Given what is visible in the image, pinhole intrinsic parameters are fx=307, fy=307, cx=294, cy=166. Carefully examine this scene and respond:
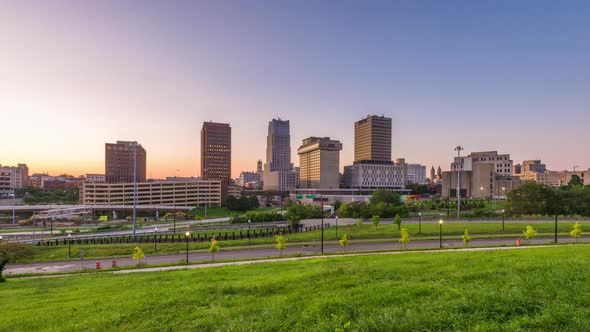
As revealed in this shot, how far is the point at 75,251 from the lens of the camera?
145 feet

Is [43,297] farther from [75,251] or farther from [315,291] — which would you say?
[75,251]

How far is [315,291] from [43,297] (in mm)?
15150

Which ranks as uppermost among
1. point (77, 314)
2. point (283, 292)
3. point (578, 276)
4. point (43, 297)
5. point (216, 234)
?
point (578, 276)

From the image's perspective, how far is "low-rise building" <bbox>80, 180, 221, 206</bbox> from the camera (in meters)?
132

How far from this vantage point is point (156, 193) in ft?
461

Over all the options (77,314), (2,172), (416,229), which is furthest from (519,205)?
(2,172)

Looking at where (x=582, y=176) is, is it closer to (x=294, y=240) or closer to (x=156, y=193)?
(x=294, y=240)

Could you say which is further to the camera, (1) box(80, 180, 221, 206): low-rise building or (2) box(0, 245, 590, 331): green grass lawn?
(1) box(80, 180, 221, 206): low-rise building

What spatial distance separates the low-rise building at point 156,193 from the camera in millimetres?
132375

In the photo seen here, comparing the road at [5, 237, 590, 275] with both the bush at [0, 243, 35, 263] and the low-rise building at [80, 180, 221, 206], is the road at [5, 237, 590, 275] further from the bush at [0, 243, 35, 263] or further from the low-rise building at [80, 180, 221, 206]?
the low-rise building at [80, 180, 221, 206]

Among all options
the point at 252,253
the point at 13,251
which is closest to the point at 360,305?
the point at 13,251

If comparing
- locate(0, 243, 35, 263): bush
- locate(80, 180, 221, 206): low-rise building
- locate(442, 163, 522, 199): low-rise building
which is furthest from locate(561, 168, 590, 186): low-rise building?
locate(0, 243, 35, 263): bush

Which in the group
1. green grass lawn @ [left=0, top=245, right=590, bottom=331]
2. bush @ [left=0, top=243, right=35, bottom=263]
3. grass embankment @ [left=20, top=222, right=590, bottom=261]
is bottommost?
grass embankment @ [left=20, top=222, right=590, bottom=261]

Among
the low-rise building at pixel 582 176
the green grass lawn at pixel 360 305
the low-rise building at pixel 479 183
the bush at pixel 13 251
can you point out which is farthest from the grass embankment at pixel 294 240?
the low-rise building at pixel 582 176
